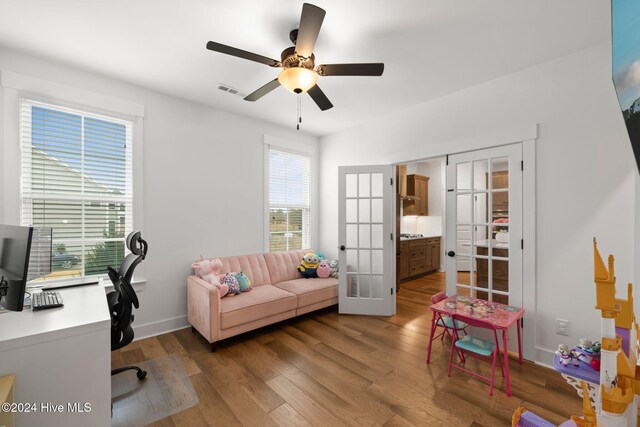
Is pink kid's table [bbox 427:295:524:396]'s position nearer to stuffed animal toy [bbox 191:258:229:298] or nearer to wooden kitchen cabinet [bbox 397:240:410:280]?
stuffed animal toy [bbox 191:258:229:298]

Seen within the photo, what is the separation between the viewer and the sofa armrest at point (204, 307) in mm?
2643

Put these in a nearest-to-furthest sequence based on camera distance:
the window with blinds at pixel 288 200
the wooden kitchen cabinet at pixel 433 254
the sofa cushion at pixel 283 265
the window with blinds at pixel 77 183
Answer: the window with blinds at pixel 77 183
the sofa cushion at pixel 283 265
the window with blinds at pixel 288 200
the wooden kitchen cabinet at pixel 433 254

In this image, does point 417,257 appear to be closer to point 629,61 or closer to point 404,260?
point 404,260

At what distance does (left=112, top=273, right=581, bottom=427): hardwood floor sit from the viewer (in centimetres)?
181

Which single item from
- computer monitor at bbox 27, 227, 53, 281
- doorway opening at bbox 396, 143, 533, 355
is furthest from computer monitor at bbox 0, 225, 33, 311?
doorway opening at bbox 396, 143, 533, 355

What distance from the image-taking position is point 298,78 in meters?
1.88

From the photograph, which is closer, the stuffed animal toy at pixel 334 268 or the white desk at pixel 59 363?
the white desk at pixel 59 363

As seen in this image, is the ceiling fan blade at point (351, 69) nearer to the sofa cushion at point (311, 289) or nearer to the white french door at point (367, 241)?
the white french door at point (367, 241)

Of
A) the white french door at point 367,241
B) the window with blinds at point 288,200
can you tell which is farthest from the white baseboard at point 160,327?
the white french door at point 367,241

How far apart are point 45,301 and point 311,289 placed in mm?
2492

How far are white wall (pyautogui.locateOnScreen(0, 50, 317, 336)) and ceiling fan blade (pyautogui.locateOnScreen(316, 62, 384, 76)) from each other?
2.16 metres

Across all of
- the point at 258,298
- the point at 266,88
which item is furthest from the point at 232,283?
the point at 266,88

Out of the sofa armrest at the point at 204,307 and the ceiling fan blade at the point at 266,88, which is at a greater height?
the ceiling fan blade at the point at 266,88

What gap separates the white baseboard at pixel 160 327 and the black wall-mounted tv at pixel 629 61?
151 inches
